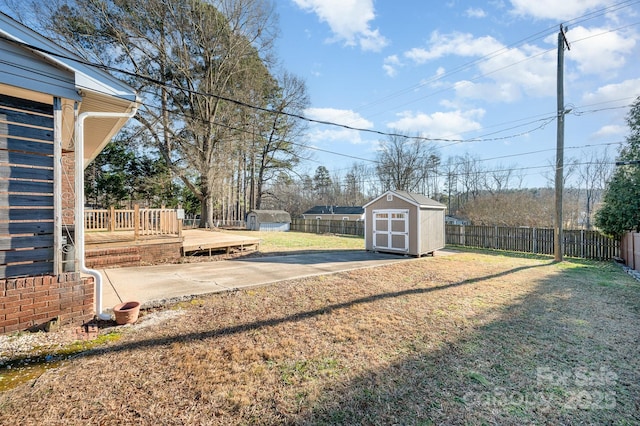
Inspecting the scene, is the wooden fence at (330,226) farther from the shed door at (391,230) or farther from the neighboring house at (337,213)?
the shed door at (391,230)

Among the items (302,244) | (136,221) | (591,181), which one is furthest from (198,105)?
(591,181)

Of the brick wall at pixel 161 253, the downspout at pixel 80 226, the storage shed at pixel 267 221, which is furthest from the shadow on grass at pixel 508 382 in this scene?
the storage shed at pixel 267 221

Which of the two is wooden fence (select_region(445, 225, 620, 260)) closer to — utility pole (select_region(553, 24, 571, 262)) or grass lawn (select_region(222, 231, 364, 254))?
utility pole (select_region(553, 24, 571, 262))

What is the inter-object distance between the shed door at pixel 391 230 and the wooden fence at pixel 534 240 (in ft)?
18.7

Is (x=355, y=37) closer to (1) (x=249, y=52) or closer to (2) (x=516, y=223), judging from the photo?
(1) (x=249, y=52)

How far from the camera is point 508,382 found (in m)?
2.58

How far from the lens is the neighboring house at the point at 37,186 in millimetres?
3218

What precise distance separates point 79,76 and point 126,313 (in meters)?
3.09

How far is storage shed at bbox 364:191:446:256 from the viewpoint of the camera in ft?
34.0

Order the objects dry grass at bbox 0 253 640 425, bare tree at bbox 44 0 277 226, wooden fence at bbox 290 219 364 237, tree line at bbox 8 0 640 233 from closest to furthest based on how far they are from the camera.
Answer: dry grass at bbox 0 253 640 425
tree line at bbox 8 0 640 233
bare tree at bbox 44 0 277 226
wooden fence at bbox 290 219 364 237

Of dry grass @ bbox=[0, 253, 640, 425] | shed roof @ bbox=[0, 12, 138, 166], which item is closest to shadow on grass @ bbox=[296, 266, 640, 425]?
dry grass @ bbox=[0, 253, 640, 425]

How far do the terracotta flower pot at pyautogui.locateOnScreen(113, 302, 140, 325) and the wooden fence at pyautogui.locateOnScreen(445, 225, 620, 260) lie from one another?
14385mm

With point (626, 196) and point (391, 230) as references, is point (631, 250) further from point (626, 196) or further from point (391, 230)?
point (391, 230)

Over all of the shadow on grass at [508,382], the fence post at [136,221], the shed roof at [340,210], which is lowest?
the shadow on grass at [508,382]
